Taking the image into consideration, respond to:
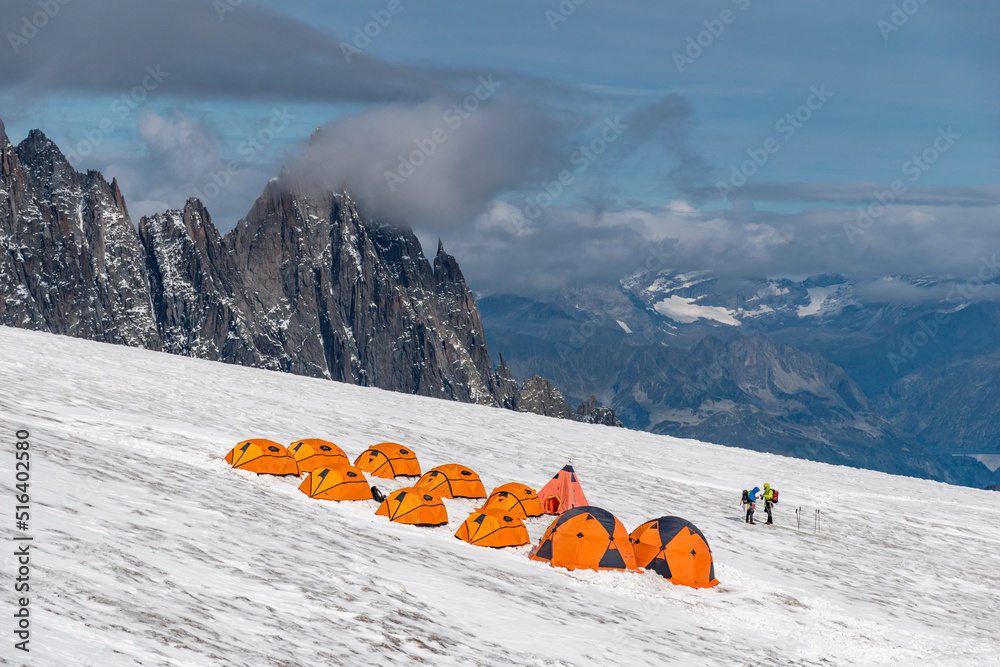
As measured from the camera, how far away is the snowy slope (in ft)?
51.4

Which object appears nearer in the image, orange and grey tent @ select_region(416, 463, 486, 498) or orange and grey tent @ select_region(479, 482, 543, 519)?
orange and grey tent @ select_region(479, 482, 543, 519)

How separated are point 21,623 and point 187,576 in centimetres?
515

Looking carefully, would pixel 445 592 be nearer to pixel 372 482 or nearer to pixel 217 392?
pixel 372 482

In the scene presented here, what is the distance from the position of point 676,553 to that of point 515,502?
20.2 feet

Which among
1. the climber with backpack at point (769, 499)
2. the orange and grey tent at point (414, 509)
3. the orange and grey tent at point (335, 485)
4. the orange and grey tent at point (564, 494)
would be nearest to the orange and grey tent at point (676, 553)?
the orange and grey tent at point (564, 494)

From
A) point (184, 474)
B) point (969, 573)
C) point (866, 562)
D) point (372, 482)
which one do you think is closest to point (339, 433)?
point (372, 482)

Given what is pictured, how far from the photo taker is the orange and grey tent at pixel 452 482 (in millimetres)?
32188

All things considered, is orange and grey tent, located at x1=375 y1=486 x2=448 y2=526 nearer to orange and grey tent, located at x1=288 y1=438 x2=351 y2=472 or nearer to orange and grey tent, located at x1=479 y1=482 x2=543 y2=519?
orange and grey tent, located at x1=479 y1=482 x2=543 y2=519

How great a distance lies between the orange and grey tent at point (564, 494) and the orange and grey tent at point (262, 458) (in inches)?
371

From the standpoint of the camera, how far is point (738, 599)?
2623 centimetres

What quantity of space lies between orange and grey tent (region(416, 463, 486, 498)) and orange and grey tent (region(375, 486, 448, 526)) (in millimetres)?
2681

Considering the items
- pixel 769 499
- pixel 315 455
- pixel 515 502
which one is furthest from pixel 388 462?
pixel 769 499

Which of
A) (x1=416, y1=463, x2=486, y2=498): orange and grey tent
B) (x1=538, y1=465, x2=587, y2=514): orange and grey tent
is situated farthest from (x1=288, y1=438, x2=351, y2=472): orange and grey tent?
(x1=538, y1=465, x2=587, y2=514): orange and grey tent

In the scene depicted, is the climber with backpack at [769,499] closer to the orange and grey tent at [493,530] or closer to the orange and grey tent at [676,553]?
the orange and grey tent at [676,553]
